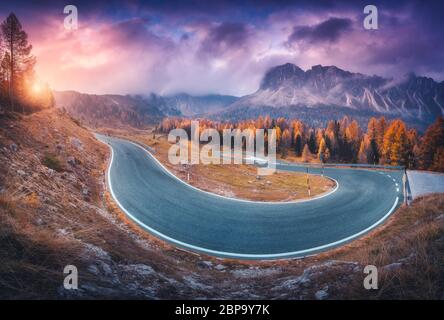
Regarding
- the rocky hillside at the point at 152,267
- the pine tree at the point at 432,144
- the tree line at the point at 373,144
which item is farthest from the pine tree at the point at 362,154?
the rocky hillside at the point at 152,267

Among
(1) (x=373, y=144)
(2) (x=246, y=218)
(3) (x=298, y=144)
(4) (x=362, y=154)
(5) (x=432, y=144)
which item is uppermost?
(3) (x=298, y=144)

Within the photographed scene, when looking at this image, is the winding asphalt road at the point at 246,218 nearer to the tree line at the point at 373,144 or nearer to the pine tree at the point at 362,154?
the tree line at the point at 373,144

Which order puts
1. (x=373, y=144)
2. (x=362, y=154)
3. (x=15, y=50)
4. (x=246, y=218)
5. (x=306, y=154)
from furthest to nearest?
1. (x=306, y=154)
2. (x=362, y=154)
3. (x=373, y=144)
4. (x=15, y=50)
5. (x=246, y=218)

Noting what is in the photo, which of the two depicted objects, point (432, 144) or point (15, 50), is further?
point (432, 144)

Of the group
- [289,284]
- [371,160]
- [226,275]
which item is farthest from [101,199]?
[371,160]

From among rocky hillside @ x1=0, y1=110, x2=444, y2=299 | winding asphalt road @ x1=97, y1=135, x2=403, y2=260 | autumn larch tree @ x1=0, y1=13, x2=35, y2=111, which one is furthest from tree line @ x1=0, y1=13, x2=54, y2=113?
Result: rocky hillside @ x1=0, y1=110, x2=444, y2=299

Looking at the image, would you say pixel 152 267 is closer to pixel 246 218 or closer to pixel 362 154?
pixel 246 218

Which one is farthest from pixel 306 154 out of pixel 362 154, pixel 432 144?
pixel 432 144

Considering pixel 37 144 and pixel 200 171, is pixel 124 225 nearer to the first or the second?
pixel 37 144

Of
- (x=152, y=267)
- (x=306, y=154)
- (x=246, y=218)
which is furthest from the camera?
(x=306, y=154)
